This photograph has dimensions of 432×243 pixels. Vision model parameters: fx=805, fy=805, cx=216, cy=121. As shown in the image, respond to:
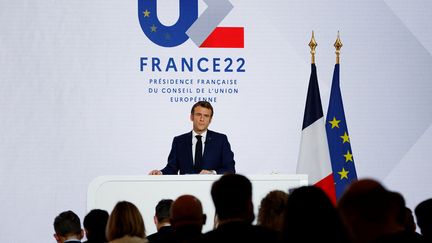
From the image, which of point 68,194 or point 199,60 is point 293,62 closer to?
point 199,60

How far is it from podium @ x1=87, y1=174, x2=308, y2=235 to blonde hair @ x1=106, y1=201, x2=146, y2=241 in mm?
1789

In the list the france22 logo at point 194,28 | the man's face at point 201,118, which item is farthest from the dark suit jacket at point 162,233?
the france22 logo at point 194,28

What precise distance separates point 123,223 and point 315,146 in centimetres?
441

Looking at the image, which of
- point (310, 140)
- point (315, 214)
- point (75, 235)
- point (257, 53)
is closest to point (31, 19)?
point (257, 53)

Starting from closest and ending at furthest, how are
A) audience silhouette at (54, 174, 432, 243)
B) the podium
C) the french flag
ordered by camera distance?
audience silhouette at (54, 174, 432, 243), the podium, the french flag

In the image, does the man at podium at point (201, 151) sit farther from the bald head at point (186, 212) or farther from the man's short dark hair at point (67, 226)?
the bald head at point (186, 212)

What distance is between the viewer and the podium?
229 inches

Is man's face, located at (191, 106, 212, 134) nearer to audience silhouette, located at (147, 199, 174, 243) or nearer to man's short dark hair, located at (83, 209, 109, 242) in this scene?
audience silhouette, located at (147, 199, 174, 243)

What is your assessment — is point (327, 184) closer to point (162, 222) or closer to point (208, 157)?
point (208, 157)

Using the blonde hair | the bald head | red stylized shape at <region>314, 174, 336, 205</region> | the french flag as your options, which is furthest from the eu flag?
the bald head

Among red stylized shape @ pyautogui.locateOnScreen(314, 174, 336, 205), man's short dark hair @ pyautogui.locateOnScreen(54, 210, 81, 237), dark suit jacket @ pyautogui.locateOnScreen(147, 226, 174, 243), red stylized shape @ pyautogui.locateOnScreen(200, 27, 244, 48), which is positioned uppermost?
red stylized shape @ pyautogui.locateOnScreen(200, 27, 244, 48)

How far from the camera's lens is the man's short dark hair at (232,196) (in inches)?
124

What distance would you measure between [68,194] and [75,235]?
12.2ft

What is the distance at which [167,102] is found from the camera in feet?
28.1
